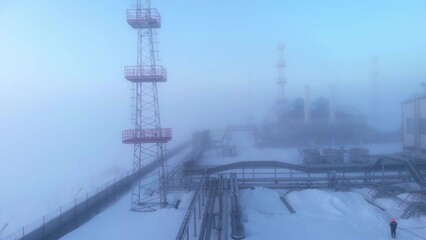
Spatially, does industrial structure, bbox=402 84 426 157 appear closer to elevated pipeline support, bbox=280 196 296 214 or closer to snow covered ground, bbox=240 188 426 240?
snow covered ground, bbox=240 188 426 240

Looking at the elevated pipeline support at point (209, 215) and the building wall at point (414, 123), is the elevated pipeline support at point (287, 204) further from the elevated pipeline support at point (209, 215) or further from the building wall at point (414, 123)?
the building wall at point (414, 123)

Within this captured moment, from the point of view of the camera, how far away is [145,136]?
12586 mm

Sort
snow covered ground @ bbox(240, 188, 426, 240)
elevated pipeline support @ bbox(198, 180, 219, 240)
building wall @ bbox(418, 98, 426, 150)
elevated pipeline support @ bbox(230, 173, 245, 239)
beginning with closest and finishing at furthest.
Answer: elevated pipeline support @ bbox(198, 180, 219, 240)
elevated pipeline support @ bbox(230, 173, 245, 239)
snow covered ground @ bbox(240, 188, 426, 240)
building wall @ bbox(418, 98, 426, 150)

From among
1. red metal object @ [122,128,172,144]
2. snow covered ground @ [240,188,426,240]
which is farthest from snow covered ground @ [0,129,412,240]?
red metal object @ [122,128,172,144]

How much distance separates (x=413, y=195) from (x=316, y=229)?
4.90 metres

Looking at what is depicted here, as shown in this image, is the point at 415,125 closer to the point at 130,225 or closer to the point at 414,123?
the point at 414,123

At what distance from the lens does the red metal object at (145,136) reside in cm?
1245

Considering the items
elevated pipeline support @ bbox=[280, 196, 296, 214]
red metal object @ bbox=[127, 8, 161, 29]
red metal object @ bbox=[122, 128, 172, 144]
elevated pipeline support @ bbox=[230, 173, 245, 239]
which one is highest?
red metal object @ bbox=[127, 8, 161, 29]

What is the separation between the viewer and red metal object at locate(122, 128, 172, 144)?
40.9 ft

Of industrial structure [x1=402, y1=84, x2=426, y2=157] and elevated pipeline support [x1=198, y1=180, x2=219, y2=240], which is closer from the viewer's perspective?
elevated pipeline support [x1=198, y1=180, x2=219, y2=240]

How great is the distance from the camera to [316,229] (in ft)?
34.0

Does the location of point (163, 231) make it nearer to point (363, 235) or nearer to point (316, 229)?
point (316, 229)

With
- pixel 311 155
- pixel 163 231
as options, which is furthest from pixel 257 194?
pixel 311 155

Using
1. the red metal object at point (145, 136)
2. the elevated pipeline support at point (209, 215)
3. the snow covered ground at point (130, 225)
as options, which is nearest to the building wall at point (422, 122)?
the elevated pipeline support at point (209, 215)
